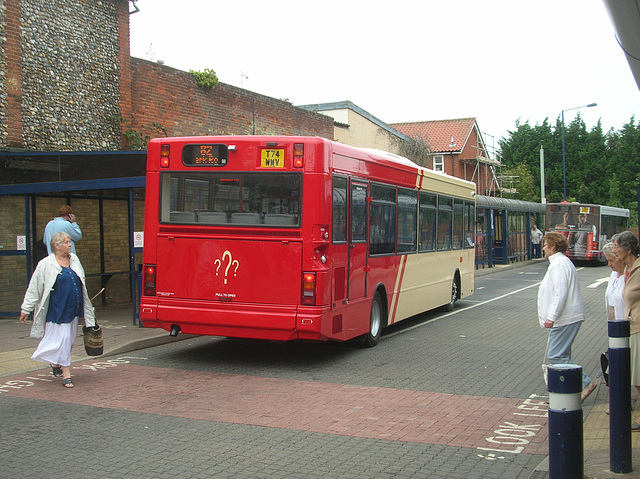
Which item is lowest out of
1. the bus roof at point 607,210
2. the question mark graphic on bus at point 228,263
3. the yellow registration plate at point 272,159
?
the question mark graphic on bus at point 228,263

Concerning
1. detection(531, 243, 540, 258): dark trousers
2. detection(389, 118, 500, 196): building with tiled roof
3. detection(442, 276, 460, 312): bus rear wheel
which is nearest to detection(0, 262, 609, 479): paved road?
detection(442, 276, 460, 312): bus rear wheel

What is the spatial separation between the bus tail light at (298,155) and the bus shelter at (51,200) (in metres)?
4.24

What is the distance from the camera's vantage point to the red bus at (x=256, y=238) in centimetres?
890

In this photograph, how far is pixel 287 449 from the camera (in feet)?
19.1

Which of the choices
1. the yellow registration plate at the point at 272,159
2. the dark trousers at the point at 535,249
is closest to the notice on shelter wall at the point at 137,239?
the yellow registration plate at the point at 272,159

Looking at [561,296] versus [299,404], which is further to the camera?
[299,404]

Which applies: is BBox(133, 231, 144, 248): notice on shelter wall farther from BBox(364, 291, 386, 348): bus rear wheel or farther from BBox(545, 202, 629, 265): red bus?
BBox(545, 202, 629, 265): red bus

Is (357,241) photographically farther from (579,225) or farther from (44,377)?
(579,225)

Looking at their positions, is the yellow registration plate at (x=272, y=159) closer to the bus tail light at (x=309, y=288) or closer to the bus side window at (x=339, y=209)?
the bus side window at (x=339, y=209)

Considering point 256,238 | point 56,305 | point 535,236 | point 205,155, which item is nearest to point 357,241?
point 256,238

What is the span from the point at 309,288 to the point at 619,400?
4.44 m

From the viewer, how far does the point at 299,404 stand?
7418 millimetres

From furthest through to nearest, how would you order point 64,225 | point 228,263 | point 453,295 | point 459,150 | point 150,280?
point 459,150 → point 453,295 → point 64,225 → point 150,280 → point 228,263

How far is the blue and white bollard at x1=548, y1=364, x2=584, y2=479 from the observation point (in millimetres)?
4230
